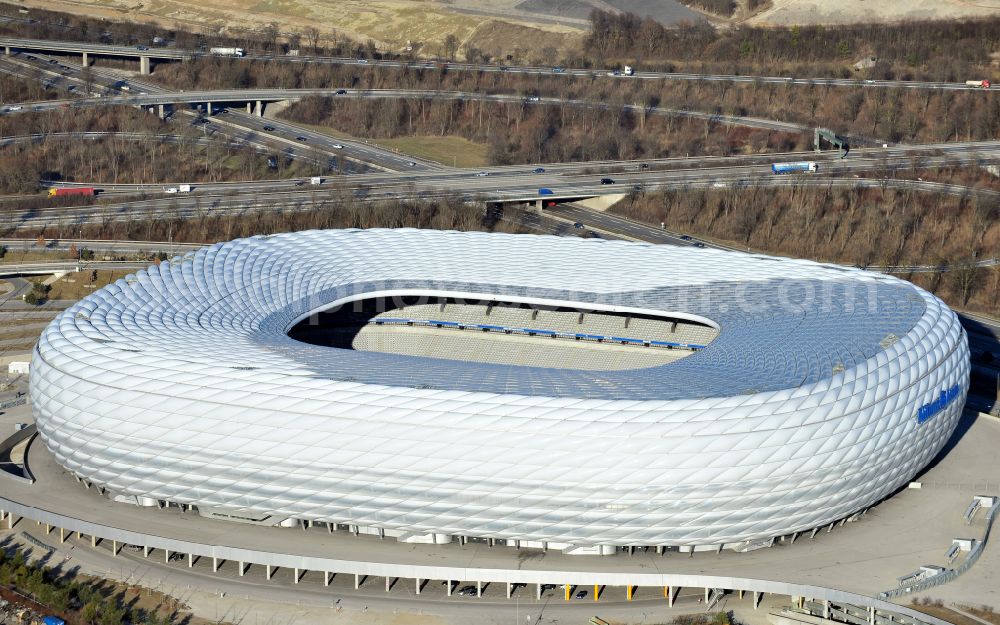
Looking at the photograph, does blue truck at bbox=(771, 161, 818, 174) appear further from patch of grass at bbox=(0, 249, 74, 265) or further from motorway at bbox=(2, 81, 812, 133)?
patch of grass at bbox=(0, 249, 74, 265)

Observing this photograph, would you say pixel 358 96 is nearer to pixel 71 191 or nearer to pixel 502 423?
pixel 71 191

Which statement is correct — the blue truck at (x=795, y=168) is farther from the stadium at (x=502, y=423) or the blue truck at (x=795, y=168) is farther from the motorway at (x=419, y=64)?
the stadium at (x=502, y=423)

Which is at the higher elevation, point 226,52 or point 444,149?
point 226,52

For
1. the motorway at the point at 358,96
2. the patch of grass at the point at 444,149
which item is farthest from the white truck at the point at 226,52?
the patch of grass at the point at 444,149

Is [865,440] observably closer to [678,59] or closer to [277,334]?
[277,334]

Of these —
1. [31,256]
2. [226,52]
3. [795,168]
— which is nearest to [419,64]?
[226,52]

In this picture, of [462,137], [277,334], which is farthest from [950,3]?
[277,334]
